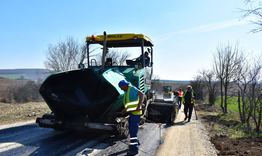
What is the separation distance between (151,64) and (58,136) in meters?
4.29

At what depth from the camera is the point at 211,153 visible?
822cm

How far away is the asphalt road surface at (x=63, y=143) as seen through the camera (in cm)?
735

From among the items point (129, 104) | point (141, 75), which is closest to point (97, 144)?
point (129, 104)

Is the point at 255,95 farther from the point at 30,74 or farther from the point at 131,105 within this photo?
the point at 30,74

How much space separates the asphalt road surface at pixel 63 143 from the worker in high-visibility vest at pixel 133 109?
32 cm

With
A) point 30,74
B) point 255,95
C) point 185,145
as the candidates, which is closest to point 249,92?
point 255,95

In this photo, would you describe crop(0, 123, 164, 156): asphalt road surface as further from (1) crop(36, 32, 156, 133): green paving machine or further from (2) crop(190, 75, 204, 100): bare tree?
(2) crop(190, 75, 204, 100): bare tree

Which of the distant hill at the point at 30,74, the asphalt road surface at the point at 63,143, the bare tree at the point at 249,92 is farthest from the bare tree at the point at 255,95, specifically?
the distant hill at the point at 30,74

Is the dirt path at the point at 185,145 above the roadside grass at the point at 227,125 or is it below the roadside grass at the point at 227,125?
above

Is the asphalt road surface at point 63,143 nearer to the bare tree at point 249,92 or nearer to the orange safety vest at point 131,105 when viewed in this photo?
the orange safety vest at point 131,105

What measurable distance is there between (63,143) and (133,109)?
6.33 ft

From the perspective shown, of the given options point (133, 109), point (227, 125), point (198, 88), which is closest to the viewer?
point (133, 109)

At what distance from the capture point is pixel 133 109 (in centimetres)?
790

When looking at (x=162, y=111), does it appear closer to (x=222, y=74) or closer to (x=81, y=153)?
(x=81, y=153)
